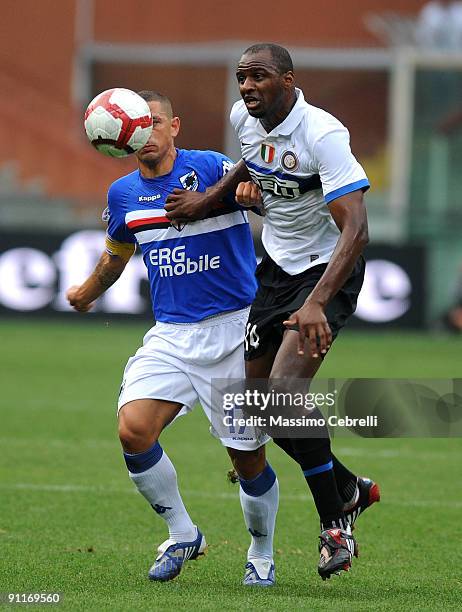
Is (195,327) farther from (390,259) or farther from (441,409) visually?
(390,259)

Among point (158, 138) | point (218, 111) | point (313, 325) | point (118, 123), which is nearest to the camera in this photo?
point (313, 325)

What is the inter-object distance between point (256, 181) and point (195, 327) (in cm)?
82

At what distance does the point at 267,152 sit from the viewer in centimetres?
600

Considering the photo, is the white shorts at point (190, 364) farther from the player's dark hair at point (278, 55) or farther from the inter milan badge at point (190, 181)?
the player's dark hair at point (278, 55)

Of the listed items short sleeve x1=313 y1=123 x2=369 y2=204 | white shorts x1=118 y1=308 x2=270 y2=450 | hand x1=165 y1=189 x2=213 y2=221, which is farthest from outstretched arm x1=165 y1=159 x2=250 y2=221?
short sleeve x1=313 y1=123 x2=369 y2=204

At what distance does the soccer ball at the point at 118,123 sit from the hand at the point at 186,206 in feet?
1.04

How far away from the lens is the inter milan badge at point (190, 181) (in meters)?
6.50

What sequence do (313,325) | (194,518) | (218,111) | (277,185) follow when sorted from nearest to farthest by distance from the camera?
(313,325) < (277,185) < (194,518) < (218,111)

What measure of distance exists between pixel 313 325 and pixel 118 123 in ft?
4.60

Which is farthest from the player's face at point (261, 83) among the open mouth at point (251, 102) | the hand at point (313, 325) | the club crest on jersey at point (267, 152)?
the hand at point (313, 325)

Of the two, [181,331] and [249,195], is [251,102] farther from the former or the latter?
[181,331]

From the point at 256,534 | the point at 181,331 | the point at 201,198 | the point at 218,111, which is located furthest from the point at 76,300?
the point at 218,111

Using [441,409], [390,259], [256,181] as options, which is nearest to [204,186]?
[256,181]

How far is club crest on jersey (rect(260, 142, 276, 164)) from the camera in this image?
19.6ft
